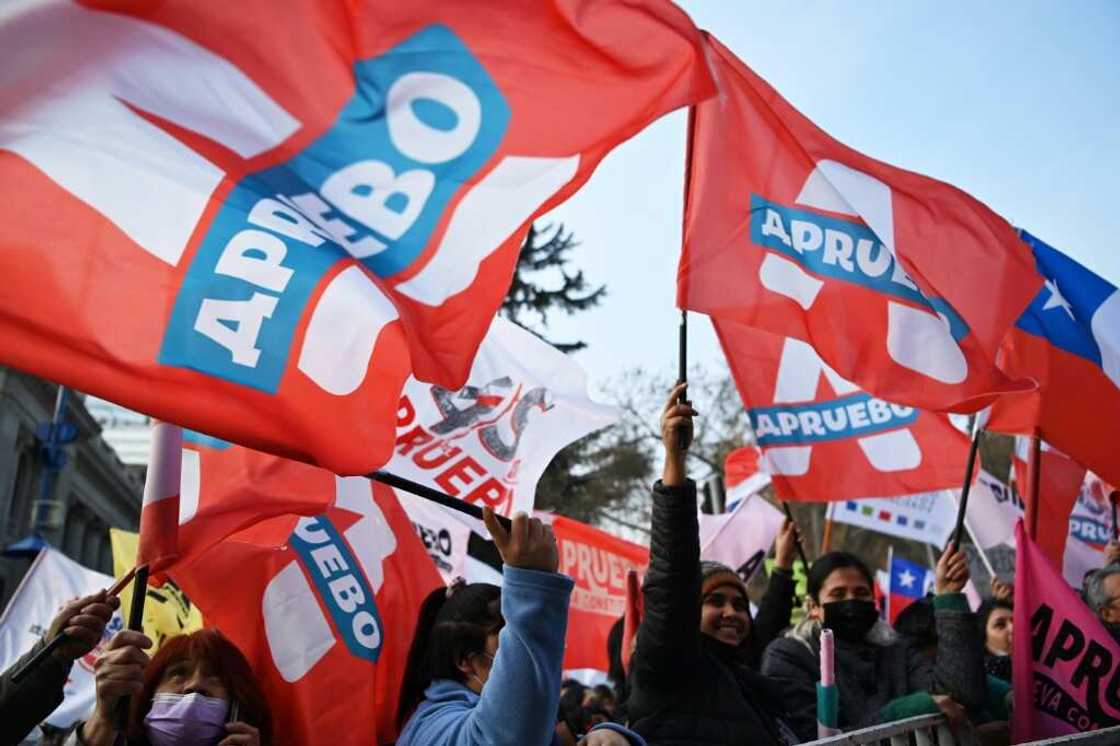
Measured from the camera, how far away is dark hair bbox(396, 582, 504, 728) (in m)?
3.05

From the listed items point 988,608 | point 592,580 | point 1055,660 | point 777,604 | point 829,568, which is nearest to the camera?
point 1055,660

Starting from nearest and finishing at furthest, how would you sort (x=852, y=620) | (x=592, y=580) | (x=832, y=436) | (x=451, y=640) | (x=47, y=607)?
(x=451, y=640), (x=852, y=620), (x=832, y=436), (x=47, y=607), (x=592, y=580)

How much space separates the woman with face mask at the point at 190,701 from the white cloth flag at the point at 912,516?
7.44 meters

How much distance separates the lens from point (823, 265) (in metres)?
4.83

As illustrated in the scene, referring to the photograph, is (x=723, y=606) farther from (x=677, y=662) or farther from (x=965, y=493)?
(x=965, y=493)

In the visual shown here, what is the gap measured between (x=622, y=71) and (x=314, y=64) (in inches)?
42.6

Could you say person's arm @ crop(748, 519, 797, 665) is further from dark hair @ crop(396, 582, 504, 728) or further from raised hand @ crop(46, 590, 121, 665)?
raised hand @ crop(46, 590, 121, 665)

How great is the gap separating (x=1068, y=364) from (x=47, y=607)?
6.40 metres

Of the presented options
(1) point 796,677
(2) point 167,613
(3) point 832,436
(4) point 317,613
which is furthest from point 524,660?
(2) point 167,613

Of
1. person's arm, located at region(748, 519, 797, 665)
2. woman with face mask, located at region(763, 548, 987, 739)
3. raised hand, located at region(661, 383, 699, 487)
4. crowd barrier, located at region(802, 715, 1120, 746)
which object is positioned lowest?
crowd barrier, located at region(802, 715, 1120, 746)

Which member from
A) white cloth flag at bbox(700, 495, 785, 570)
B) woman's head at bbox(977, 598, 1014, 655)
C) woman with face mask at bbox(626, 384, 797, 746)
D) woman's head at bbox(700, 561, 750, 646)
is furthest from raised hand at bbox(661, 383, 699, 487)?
white cloth flag at bbox(700, 495, 785, 570)

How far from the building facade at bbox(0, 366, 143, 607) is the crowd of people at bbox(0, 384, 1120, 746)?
58.8ft

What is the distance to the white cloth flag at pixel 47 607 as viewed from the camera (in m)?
7.48

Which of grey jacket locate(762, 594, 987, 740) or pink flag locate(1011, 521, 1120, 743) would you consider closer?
grey jacket locate(762, 594, 987, 740)
